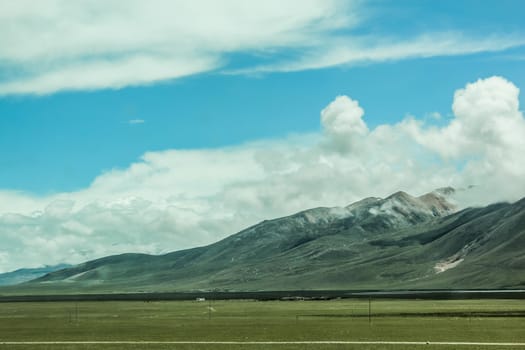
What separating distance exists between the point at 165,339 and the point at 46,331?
1072 inches

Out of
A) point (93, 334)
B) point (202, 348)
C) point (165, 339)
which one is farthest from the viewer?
point (93, 334)

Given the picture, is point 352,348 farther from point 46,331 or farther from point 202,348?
point 46,331

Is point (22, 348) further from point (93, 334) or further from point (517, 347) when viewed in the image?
point (517, 347)

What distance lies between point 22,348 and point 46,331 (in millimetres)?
27626

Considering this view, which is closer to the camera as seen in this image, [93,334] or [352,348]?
[352,348]

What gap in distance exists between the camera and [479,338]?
75.1 metres

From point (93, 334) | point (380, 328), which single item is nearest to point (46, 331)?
point (93, 334)

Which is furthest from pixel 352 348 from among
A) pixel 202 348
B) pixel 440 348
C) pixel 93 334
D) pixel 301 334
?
pixel 93 334

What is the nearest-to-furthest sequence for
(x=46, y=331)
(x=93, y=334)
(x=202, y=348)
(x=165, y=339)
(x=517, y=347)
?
(x=517, y=347) → (x=202, y=348) → (x=165, y=339) → (x=93, y=334) → (x=46, y=331)

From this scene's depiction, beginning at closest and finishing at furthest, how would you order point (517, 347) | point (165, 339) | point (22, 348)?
point (517, 347), point (22, 348), point (165, 339)

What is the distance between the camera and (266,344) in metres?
71.8

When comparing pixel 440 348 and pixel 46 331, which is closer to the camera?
pixel 440 348

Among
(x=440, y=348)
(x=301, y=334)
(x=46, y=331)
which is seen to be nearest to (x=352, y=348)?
(x=440, y=348)

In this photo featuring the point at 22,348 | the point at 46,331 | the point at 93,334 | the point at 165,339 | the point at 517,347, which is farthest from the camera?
the point at 46,331
